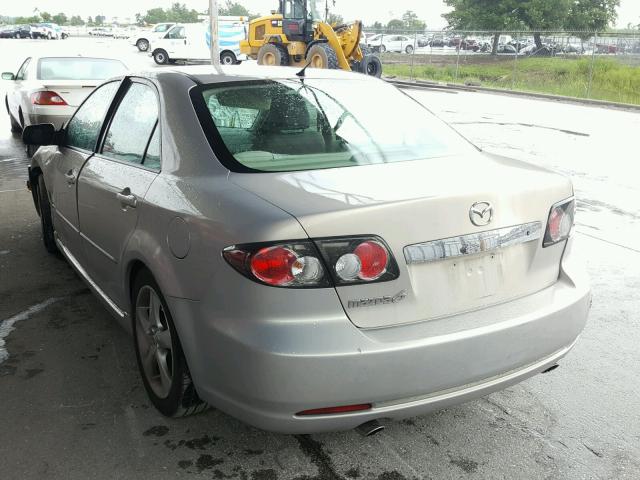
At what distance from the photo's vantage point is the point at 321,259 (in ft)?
7.57

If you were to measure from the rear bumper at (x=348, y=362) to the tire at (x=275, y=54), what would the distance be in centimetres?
2096

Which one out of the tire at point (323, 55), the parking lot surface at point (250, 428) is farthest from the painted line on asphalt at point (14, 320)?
the tire at point (323, 55)

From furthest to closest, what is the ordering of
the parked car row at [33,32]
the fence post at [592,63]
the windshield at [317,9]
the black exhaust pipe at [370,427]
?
the parked car row at [33,32]
the fence post at [592,63]
the windshield at [317,9]
the black exhaust pipe at [370,427]

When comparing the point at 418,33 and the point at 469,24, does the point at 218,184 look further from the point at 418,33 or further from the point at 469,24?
the point at 469,24

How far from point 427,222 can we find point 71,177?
8.24 ft

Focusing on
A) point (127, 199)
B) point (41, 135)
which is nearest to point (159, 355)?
point (127, 199)

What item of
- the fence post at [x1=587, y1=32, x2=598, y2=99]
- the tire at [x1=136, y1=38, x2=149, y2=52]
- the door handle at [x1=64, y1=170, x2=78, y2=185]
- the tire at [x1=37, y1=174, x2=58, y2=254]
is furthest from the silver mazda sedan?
the tire at [x1=136, y1=38, x2=149, y2=52]

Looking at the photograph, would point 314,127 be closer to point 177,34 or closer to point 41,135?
point 41,135

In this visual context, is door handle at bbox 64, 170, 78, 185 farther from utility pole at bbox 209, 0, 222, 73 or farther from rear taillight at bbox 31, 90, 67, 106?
utility pole at bbox 209, 0, 222, 73

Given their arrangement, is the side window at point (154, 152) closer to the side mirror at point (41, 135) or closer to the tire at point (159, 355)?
the tire at point (159, 355)

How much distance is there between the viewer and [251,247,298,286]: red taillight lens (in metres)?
2.30

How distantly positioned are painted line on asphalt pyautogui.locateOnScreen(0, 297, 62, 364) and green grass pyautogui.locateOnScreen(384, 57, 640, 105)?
2234 centimetres

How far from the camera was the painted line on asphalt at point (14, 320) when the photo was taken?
12.4 feet

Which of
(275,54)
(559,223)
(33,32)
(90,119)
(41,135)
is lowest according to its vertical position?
(559,223)
